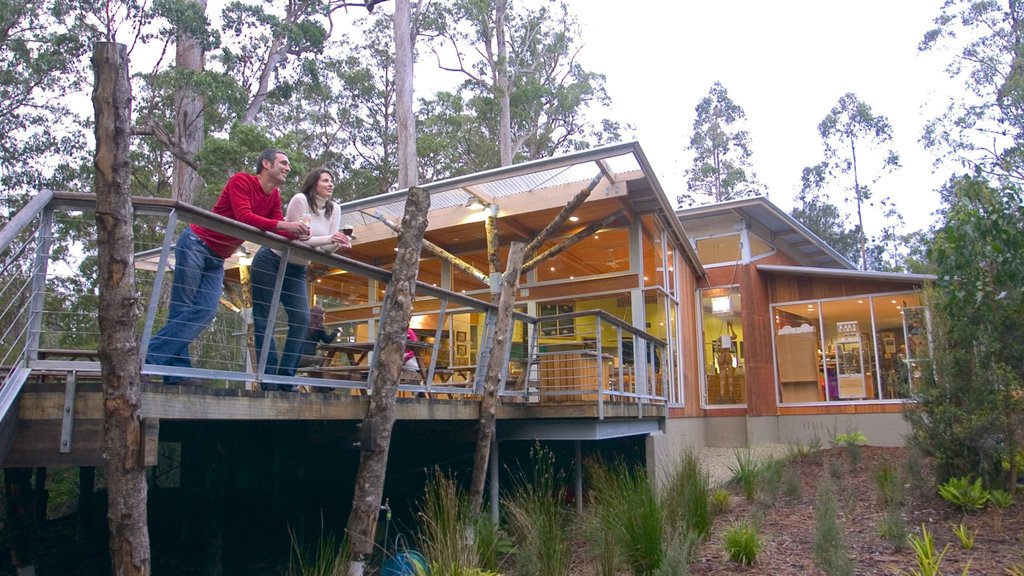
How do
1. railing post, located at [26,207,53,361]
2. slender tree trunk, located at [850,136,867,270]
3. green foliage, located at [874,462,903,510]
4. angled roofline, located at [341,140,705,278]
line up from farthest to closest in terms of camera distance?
slender tree trunk, located at [850,136,867,270] < angled roofline, located at [341,140,705,278] < green foliage, located at [874,462,903,510] < railing post, located at [26,207,53,361]

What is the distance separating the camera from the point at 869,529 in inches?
268

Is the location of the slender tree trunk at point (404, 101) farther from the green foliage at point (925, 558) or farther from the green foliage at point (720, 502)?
the green foliage at point (925, 558)

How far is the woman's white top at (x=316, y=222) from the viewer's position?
4922 millimetres

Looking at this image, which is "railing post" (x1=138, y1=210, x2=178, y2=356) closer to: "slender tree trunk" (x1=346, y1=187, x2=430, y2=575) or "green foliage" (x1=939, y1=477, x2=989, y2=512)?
"slender tree trunk" (x1=346, y1=187, x2=430, y2=575)

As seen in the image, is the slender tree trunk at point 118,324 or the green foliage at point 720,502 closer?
the slender tree trunk at point 118,324

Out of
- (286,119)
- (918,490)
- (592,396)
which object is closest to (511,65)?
(286,119)

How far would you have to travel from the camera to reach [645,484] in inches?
241

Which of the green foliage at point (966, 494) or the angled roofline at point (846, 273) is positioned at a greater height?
the angled roofline at point (846, 273)

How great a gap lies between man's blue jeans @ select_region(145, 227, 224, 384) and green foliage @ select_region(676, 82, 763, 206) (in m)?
33.4

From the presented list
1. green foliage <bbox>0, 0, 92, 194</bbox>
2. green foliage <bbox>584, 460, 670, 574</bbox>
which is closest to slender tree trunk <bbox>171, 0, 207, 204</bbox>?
green foliage <bbox>0, 0, 92, 194</bbox>

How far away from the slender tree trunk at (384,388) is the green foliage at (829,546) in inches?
116

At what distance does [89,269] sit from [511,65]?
14643 mm

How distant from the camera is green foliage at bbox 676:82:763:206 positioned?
36.2 m

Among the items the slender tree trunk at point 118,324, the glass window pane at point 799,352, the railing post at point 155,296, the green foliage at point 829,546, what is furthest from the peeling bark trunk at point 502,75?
the slender tree trunk at point 118,324
